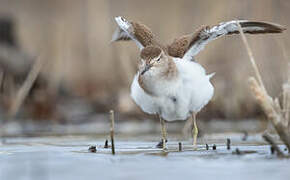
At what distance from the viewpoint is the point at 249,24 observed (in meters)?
6.71

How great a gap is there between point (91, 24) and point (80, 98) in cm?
171

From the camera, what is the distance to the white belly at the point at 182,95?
6.57m

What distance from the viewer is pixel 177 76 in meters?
6.54

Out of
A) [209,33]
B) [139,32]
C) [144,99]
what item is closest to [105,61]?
[139,32]

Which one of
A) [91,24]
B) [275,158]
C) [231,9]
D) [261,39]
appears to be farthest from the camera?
[91,24]

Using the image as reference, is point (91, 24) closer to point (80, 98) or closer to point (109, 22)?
point (109, 22)

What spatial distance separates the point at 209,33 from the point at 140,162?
2.23m

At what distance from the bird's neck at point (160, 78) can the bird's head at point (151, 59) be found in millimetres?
37

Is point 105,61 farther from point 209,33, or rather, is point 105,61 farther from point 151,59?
point 151,59

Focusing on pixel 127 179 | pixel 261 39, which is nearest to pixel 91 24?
pixel 261 39

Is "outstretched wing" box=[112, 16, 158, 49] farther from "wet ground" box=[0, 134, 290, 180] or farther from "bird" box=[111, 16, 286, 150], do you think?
"wet ground" box=[0, 134, 290, 180]

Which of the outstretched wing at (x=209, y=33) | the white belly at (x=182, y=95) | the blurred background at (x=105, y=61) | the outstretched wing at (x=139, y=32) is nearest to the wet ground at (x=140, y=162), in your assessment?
the white belly at (x=182, y=95)

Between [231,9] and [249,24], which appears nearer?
[249,24]

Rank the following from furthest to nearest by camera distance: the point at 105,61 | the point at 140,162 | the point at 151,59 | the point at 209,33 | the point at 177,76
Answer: the point at 105,61
the point at 209,33
the point at 177,76
the point at 151,59
the point at 140,162
